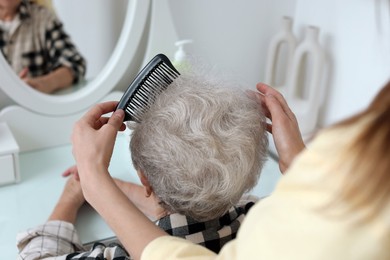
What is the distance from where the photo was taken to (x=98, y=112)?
0.64 meters

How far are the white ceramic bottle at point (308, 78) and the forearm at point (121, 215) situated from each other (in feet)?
2.32

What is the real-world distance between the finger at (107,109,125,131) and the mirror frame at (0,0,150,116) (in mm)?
399

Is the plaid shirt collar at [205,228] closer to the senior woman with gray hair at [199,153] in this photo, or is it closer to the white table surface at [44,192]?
the senior woman with gray hair at [199,153]

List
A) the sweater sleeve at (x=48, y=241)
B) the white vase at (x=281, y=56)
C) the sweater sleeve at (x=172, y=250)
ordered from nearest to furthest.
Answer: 1. the sweater sleeve at (x=172, y=250)
2. the sweater sleeve at (x=48, y=241)
3. the white vase at (x=281, y=56)

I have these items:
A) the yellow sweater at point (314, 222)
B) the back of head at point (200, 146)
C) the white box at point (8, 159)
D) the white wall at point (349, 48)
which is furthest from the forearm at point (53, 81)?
the yellow sweater at point (314, 222)

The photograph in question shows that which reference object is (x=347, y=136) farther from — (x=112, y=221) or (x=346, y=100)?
(x=346, y=100)

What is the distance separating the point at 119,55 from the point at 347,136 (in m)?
0.74

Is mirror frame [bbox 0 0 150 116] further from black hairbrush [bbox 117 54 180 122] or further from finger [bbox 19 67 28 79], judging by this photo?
black hairbrush [bbox 117 54 180 122]

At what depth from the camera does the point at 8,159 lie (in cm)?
90

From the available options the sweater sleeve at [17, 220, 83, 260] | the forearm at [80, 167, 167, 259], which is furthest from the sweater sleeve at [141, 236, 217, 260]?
the sweater sleeve at [17, 220, 83, 260]

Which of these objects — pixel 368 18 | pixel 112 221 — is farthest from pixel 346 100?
pixel 112 221

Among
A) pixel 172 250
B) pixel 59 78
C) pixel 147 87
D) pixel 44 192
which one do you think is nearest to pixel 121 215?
pixel 172 250

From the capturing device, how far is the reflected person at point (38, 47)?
937mm

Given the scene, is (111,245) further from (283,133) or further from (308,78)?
(308,78)
